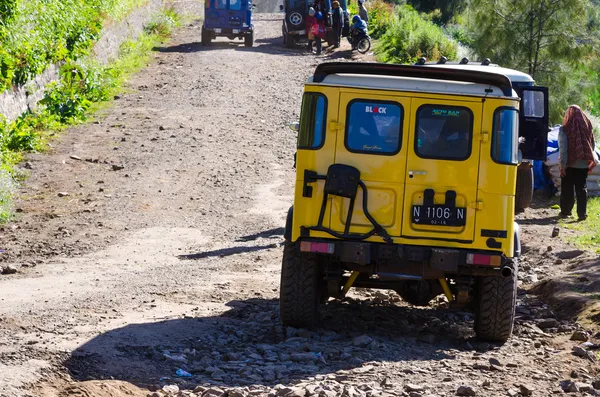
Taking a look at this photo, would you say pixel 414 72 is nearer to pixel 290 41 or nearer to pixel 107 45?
pixel 107 45

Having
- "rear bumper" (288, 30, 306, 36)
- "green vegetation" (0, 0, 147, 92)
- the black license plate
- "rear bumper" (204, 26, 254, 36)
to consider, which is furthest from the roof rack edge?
"rear bumper" (204, 26, 254, 36)

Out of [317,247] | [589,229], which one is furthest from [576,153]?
[317,247]

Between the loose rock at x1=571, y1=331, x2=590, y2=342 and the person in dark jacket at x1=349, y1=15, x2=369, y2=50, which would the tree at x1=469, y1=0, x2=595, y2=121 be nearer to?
the person in dark jacket at x1=349, y1=15, x2=369, y2=50

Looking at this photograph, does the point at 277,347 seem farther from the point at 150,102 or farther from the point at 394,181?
the point at 150,102

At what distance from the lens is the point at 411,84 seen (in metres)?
8.86

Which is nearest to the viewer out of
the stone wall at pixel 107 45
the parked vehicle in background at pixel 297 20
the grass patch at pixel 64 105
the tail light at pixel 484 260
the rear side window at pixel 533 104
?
the tail light at pixel 484 260

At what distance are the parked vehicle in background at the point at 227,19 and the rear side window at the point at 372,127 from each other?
2600cm

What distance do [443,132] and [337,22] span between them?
82.4 ft

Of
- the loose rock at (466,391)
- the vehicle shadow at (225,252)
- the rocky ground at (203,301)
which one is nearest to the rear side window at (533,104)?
the rocky ground at (203,301)

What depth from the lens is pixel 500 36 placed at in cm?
2262

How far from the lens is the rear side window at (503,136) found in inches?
346

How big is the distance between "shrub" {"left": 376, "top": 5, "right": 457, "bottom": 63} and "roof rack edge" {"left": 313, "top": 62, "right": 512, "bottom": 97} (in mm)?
20924

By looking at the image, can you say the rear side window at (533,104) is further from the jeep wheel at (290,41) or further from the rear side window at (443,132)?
the jeep wheel at (290,41)

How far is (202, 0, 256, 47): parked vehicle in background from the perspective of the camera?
34.2 meters
